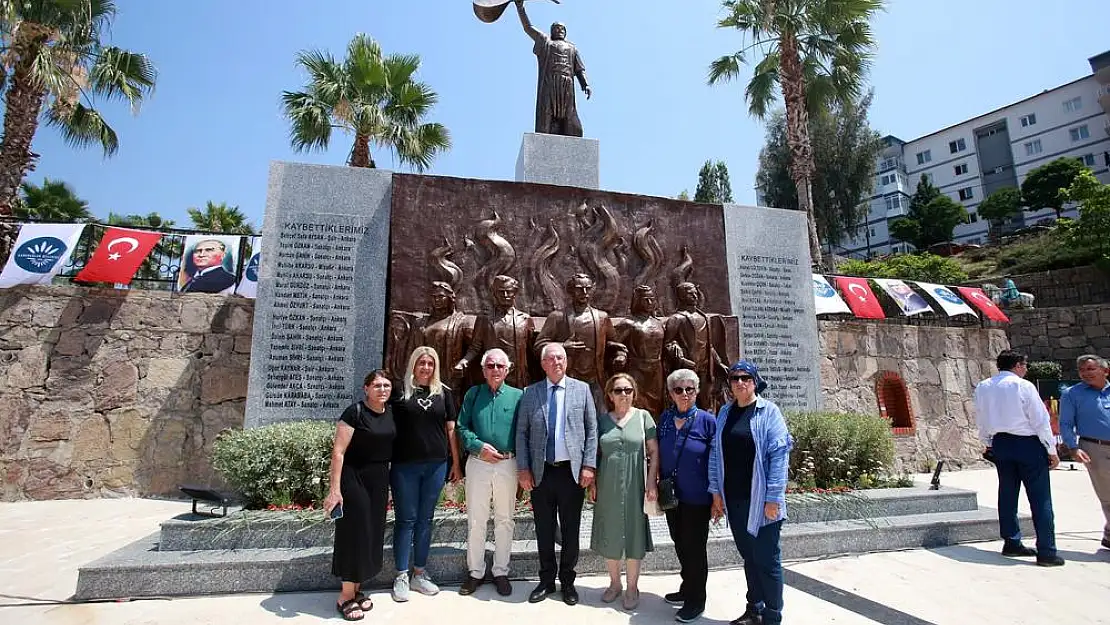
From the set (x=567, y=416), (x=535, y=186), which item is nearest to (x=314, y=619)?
(x=567, y=416)

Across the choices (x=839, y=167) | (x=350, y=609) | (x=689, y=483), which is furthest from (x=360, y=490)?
(x=839, y=167)

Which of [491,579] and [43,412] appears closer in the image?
[491,579]

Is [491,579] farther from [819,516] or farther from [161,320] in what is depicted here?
[161,320]

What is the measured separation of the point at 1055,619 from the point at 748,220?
17.6 feet

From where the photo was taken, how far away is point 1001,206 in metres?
38.7

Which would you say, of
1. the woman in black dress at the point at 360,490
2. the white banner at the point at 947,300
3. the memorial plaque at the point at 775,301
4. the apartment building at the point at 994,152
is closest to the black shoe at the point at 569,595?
the woman in black dress at the point at 360,490

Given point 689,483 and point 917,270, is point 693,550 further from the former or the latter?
point 917,270

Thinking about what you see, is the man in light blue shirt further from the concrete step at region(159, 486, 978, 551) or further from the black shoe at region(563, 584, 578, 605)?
the black shoe at region(563, 584, 578, 605)

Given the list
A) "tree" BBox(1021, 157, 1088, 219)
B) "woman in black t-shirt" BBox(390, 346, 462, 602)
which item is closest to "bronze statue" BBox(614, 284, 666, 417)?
"woman in black t-shirt" BBox(390, 346, 462, 602)

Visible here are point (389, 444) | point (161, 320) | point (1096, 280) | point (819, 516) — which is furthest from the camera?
point (1096, 280)

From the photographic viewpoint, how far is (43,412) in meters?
7.52

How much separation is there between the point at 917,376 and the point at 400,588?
34.6 ft

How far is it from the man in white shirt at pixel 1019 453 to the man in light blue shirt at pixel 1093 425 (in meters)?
0.46

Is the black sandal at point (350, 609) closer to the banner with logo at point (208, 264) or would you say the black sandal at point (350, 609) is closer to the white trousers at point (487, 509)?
the white trousers at point (487, 509)
